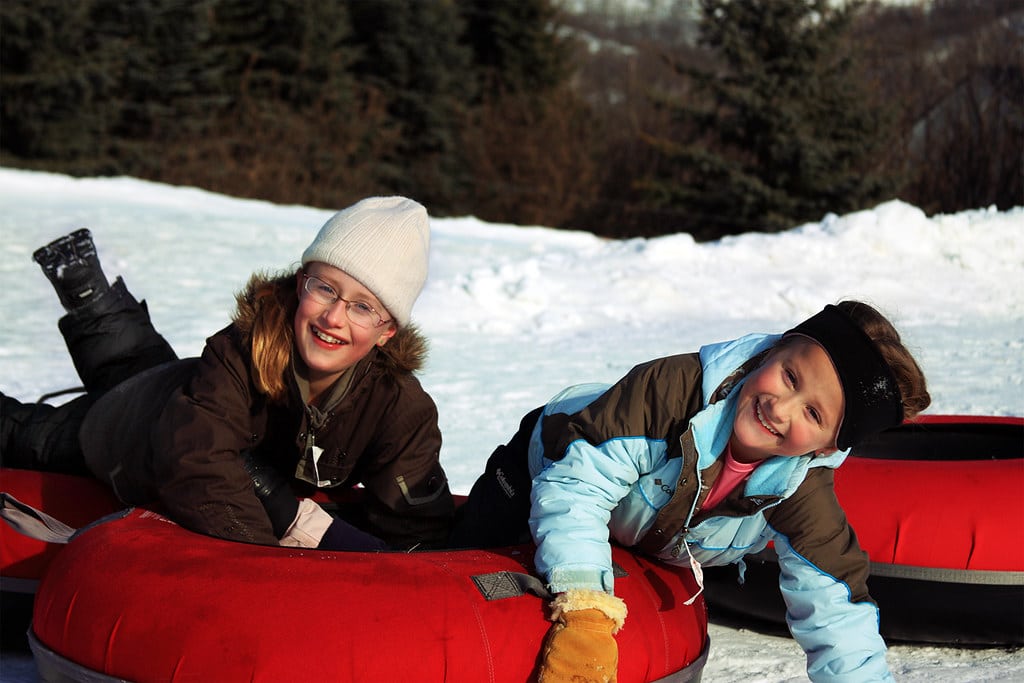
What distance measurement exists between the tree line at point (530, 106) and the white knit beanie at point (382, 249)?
46.6 ft

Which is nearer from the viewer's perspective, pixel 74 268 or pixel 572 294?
pixel 74 268

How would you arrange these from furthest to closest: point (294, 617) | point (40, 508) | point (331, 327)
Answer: point (40, 508) < point (331, 327) < point (294, 617)

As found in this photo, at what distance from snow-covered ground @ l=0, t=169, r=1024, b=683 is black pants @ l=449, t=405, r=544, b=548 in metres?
1.11

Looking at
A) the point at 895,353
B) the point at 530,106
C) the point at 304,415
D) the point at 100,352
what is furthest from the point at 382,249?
the point at 530,106

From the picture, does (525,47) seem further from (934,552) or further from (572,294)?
(934,552)

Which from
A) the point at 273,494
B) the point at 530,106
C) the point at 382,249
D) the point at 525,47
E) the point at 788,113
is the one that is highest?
the point at 525,47

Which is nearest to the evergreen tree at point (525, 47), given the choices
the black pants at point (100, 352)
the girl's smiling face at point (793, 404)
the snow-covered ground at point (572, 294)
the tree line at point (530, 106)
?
the tree line at point (530, 106)

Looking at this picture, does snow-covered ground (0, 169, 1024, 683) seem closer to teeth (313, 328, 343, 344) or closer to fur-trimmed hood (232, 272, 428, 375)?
fur-trimmed hood (232, 272, 428, 375)

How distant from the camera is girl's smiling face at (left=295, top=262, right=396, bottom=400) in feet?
8.71

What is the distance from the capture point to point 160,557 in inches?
86.4

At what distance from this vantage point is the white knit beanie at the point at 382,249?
2.65 metres

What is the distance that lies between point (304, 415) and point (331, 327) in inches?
10.3

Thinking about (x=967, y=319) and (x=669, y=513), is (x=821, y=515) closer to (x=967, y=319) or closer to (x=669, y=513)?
(x=669, y=513)

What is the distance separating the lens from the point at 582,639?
204 cm
